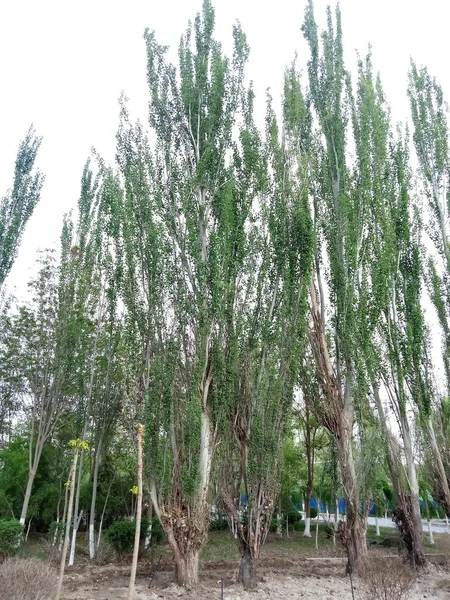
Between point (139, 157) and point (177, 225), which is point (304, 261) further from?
point (139, 157)

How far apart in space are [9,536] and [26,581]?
4862mm

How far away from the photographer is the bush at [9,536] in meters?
8.69

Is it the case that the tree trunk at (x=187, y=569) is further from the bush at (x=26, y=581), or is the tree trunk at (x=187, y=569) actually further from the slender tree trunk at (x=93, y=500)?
the slender tree trunk at (x=93, y=500)

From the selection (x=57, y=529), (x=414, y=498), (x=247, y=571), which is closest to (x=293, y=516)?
(x=414, y=498)

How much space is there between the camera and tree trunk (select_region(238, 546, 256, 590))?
792cm

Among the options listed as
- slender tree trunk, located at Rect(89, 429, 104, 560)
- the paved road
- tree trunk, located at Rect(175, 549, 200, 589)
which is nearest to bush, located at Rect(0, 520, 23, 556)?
slender tree trunk, located at Rect(89, 429, 104, 560)

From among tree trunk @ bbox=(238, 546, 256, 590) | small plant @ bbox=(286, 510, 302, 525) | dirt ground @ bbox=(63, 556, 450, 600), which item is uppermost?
small plant @ bbox=(286, 510, 302, 525)

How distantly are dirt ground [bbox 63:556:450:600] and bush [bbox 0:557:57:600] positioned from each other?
2.38m

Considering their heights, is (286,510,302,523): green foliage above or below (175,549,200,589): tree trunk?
above

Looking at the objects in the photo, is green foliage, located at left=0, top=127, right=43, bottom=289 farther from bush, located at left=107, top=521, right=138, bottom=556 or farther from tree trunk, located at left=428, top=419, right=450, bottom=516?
tree trunk, located at left=428, top=419, right=450, bottom=516

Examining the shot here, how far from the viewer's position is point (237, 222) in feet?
32.0

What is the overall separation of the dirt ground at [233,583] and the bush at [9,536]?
3.94 feet

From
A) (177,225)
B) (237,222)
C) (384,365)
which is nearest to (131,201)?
(177,225)

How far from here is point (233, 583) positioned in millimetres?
8203
